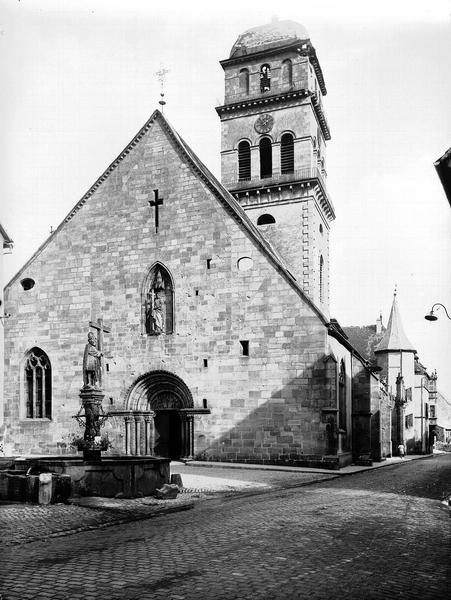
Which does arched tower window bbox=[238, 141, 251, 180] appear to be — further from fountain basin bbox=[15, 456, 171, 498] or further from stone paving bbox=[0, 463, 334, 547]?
fountain basin bbox=[15, 456, 171, 498]

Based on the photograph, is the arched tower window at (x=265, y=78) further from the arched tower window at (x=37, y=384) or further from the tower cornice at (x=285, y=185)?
the arched tower window at (x=37, y=384)

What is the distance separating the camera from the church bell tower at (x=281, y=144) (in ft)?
118

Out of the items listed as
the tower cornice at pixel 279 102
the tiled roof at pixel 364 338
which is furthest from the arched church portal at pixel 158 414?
the tiled roof at pixel 364 338

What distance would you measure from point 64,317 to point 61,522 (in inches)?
713

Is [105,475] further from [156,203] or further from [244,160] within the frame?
[244,160]

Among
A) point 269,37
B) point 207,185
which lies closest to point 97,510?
point 207,185

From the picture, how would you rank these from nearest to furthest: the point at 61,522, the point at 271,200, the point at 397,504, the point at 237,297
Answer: the point at 61,522 → the point at 397,504 → the point at 237,297 → the point at 271,200

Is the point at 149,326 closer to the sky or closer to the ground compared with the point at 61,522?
closer to the sky

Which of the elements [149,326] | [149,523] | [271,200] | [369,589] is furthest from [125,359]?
[369,589]

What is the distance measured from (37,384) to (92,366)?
12772 mm

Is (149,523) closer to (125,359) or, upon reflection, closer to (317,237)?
(125,359)

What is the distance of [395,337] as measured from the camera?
201ft

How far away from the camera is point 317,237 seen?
122 ft

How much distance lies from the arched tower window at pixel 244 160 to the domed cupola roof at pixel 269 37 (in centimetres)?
532
